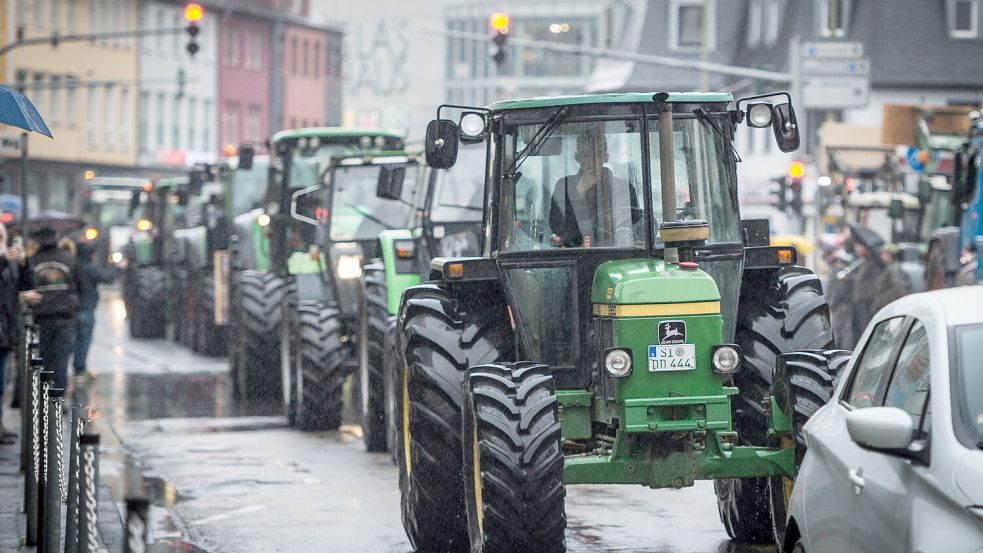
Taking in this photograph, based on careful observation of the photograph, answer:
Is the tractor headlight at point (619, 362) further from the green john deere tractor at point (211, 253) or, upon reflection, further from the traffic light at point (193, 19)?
the traffic light at point (193, 19)

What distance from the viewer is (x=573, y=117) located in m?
10.7

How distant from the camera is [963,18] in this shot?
64750mm

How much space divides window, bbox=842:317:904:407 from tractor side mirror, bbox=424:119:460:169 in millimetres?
3721

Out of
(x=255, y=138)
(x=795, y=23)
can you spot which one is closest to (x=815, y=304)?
(x=795, y=23)

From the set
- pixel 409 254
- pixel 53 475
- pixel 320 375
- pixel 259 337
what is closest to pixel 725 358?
pixel 53 475

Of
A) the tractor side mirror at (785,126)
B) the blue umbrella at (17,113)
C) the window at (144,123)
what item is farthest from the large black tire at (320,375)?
the window at (144,123)

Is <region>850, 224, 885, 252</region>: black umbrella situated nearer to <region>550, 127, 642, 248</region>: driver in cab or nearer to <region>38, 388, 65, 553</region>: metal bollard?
<region>550, 127, 642, 248</region>: driver in cab

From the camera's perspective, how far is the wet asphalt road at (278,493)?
11930 mm

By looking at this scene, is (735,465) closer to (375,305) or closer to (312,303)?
(375,305)

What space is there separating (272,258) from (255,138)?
7543 cm

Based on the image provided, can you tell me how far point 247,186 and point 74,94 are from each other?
51.9 m

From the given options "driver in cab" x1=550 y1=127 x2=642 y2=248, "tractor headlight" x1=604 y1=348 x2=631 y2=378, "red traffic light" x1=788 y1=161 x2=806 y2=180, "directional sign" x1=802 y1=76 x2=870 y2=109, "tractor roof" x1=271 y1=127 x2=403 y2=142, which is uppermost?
"directional sign" x1=802 y1=76 x2=870 y2=109

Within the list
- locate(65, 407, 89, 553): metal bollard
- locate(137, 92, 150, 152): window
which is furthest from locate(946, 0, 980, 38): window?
locate(65, 407, 89, 553): metal bollard

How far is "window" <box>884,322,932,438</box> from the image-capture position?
6738 millimetres
